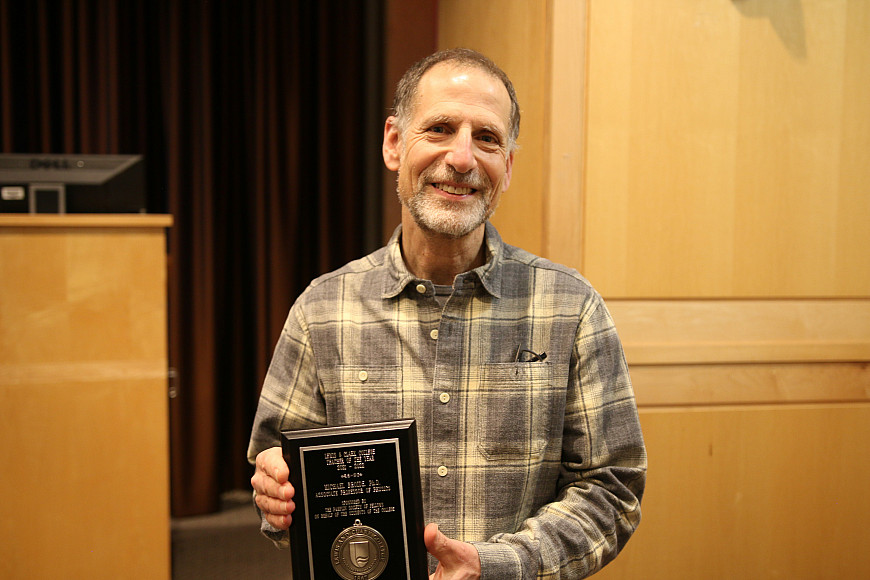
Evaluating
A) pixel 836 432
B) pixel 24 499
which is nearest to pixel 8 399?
pixel 24 499

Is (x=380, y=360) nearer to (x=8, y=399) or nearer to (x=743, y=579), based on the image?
(x=743, y=579)

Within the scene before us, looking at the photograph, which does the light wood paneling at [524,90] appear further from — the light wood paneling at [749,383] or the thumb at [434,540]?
the thumb at [434,540]

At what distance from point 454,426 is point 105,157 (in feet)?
5.39

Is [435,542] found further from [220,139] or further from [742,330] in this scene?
[220,139]

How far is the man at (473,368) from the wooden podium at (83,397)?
1039 mm

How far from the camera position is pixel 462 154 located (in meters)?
1.07

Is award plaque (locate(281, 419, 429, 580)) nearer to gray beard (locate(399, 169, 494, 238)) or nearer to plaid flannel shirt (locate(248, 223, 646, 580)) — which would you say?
plaid flannel shirt (locate(248, 223, 646, 580))

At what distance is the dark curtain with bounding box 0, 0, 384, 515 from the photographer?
2953 millimetres

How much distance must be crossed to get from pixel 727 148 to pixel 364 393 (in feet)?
3.67

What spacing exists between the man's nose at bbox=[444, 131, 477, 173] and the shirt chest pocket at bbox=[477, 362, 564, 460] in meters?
0.30

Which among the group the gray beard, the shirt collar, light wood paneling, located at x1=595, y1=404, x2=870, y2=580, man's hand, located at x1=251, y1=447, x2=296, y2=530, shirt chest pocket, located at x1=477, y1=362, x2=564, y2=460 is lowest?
light wood paneling, located at x1=595, y1=404, x2=870, y2=580

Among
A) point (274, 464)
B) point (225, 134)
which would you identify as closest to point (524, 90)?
point (274, 464)

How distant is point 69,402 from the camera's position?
6.52 ft

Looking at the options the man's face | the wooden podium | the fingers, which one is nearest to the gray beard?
the man's face
